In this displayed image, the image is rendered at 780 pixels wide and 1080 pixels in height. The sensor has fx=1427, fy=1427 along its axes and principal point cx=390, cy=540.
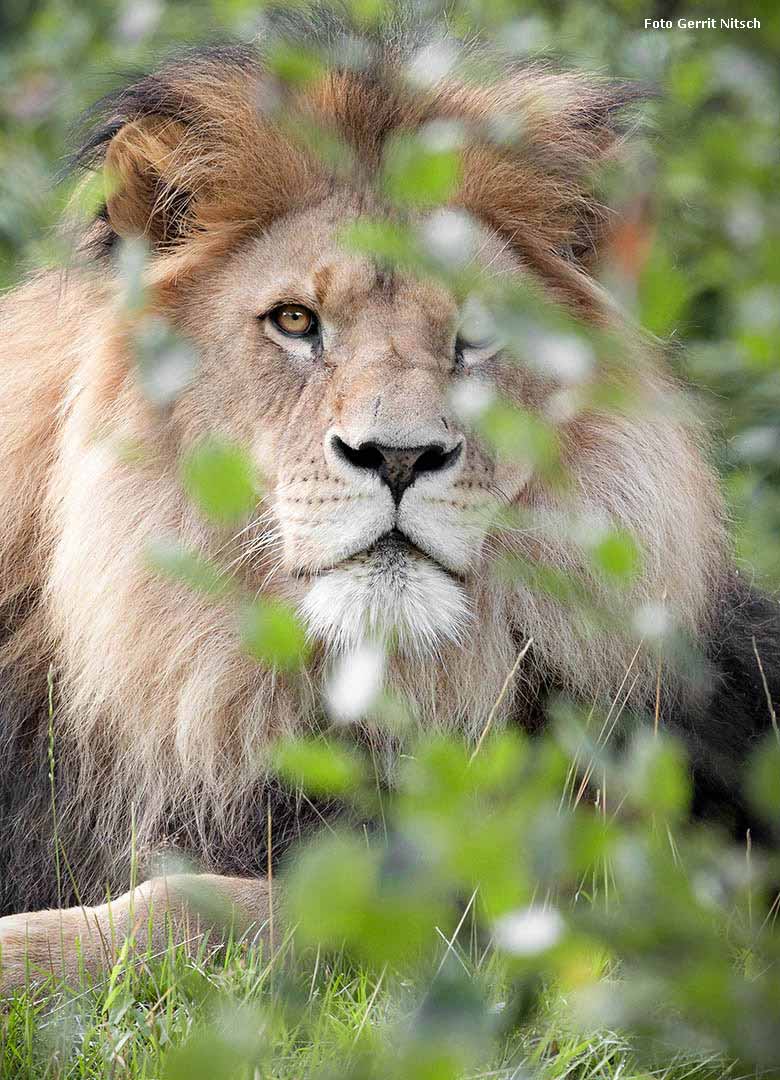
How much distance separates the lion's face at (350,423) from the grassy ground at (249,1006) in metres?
0.72

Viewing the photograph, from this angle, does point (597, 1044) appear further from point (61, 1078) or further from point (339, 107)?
point (339, 107)

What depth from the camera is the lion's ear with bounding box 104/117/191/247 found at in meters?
3.29

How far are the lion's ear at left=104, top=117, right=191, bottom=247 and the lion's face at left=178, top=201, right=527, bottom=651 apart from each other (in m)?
0.21

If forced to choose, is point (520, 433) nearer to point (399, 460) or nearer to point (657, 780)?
point (657, 780)

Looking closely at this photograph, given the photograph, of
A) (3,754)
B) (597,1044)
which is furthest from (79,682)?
(597,1044)

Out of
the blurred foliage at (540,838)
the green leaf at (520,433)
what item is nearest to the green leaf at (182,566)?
the blurred foliage at (540,838)

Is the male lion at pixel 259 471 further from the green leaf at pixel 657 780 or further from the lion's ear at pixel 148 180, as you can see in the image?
the green leaf at pixel 657 780

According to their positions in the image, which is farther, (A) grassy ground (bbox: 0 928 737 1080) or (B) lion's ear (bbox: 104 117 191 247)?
(B) lion's ear (bbox: 104 117 191 247)

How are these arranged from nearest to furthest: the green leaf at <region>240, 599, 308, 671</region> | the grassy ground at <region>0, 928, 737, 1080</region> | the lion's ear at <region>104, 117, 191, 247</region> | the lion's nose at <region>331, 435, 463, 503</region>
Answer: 1. the green leaf at <region>240, 599, 308, 671</region>
2. the grassy ground at <region>0, 928, 737, 1080</region>
3. the lion's nose at <region>331, 435, 463, 503</region>
4. the lion's ear at <region>104, 117, 191, 247</region>

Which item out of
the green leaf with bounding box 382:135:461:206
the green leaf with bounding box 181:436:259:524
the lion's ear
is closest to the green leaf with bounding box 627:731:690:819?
the green leaf with bounding box 181:436:259:524

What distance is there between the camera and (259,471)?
9.91 feet

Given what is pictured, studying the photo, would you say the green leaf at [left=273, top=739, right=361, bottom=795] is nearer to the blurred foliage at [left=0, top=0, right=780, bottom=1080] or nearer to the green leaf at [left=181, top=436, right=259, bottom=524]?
the blurred foliage at [left=0, top=0, right=780, bottom=1080]

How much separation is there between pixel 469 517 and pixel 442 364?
14.2 inches

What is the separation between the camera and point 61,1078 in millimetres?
2061
